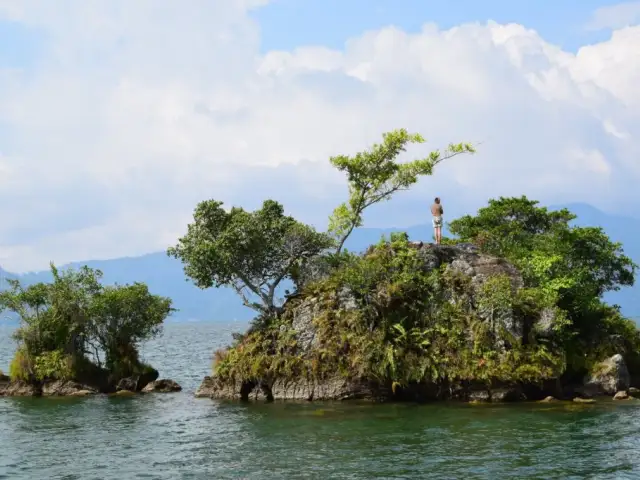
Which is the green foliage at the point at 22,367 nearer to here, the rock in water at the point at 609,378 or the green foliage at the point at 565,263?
the green foliage at the point at 565,263

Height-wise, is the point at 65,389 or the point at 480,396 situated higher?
the point at 65,389

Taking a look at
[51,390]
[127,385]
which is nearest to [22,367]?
[51,390]

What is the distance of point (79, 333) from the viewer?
5184cm

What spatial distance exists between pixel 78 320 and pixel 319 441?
26.6m

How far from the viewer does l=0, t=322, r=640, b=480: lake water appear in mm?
26234

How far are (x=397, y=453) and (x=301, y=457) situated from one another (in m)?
3.72

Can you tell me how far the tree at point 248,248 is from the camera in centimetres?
4744

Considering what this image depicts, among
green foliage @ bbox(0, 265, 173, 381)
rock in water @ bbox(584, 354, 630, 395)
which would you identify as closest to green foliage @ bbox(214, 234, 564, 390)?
rock in water @ bbox(584, 354, 630, 395)

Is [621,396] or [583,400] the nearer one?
[583,400]

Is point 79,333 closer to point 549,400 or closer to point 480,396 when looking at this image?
point 480,396

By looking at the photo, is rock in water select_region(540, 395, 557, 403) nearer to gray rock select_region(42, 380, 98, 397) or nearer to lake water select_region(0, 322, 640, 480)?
lake water select_region(0, 322, 640, 480)

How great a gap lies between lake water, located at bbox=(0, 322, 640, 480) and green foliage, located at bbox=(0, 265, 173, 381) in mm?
7712

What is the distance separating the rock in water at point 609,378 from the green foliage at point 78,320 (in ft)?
95.6

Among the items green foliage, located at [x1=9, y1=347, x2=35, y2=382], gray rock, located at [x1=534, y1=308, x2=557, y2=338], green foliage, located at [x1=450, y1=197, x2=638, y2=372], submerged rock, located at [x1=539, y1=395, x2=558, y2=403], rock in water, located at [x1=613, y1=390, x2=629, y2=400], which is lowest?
submerged rock, located at [x1=539, y1=395, x2=558, y2=403]
